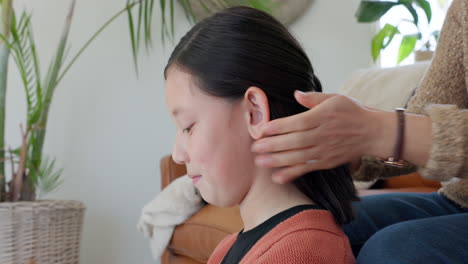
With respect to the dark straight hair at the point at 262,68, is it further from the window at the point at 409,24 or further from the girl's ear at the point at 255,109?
the window at the point at 409,24

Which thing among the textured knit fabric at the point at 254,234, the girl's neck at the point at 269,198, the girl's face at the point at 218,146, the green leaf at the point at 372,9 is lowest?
the textured knit fabric at the point at 254,234

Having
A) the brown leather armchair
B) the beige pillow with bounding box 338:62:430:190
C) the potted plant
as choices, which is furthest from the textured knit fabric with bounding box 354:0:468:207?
the potted plant

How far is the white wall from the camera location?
8.85 feet

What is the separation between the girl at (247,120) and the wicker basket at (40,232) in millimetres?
1355

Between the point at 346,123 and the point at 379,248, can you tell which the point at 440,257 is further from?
the point at 346,123

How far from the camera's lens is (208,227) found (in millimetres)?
1671

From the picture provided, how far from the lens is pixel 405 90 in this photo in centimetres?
185

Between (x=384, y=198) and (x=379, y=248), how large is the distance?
326mm

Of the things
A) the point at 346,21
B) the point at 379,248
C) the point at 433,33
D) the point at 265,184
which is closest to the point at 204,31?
the point at 265,184

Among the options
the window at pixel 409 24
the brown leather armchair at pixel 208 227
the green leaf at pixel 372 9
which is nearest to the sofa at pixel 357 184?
the brown leather armchair at pixel 208 227

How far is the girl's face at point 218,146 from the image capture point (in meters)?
0.74

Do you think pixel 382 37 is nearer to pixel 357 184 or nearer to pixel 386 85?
Answer: pixel 386 85

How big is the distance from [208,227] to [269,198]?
953 mm

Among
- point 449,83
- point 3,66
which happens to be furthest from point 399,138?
point 3,66
